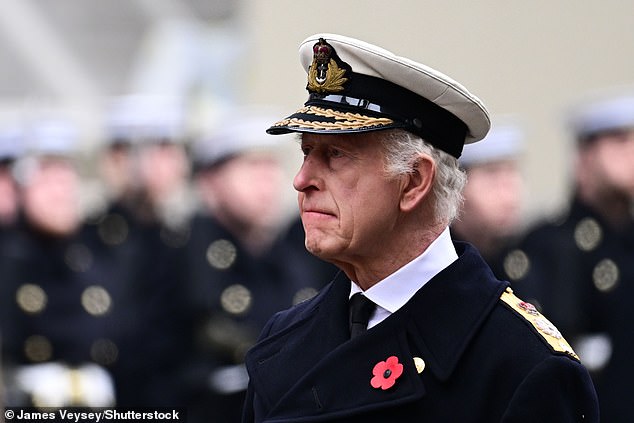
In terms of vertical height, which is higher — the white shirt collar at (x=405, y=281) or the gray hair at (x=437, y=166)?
the gray hair at (x=437, y=166)

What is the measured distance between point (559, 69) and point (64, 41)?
7.07 meters

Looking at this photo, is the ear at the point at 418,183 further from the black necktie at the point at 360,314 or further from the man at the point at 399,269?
the black necktie at the point at 360,314

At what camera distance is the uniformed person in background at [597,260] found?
838 centimetres

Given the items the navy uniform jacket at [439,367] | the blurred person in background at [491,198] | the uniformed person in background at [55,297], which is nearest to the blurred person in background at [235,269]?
the uniformed person in background at [55,297]

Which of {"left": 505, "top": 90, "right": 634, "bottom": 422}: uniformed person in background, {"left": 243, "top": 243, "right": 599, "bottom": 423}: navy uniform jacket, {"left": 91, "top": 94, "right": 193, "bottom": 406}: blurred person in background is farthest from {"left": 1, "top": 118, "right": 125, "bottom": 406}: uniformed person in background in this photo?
{"left": 243, "top": 243, "right": 599, "bottom": 423}: navy uniform jacket

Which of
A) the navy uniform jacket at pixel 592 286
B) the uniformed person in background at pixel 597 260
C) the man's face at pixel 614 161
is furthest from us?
the man's face at pixel 614 161

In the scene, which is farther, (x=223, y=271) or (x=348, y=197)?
(x=223, y=271)

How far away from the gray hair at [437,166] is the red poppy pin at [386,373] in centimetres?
36

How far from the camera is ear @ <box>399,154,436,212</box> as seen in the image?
359cm

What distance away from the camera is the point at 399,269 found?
11.9 ft

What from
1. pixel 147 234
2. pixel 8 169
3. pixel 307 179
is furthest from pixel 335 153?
pixel 8 169

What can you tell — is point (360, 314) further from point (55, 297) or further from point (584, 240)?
point (55, 297)

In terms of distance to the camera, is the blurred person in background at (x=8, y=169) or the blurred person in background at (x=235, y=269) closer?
the blurred person in background at (x=235, y=269)

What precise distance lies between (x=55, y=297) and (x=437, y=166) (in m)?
5.76
